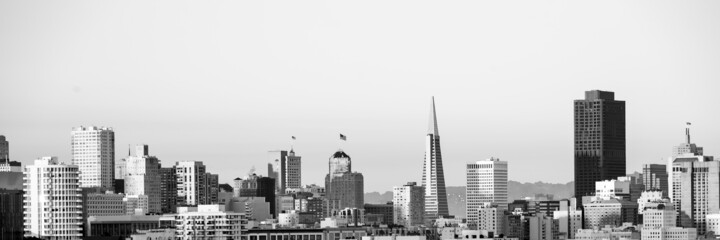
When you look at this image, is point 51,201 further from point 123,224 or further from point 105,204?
point 105,204

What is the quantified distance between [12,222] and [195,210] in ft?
52.6

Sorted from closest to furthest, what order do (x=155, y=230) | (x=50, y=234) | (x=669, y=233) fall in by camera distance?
(x=50, y=234) < (x=155, y=230) < (x=669, y=233)

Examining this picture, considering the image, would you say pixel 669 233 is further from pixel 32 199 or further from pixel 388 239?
pixel 32 199

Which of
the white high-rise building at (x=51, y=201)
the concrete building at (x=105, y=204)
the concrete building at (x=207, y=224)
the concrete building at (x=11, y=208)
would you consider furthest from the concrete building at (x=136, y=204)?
the white high-rise building at (x=51, y=201)

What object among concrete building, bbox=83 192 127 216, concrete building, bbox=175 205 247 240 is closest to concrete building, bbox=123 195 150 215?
concrete building, bbox=83 192 127 216

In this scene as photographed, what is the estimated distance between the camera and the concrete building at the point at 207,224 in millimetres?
149125

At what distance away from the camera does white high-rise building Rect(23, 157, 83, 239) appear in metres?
144

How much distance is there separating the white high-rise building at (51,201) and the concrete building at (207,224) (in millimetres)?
7702

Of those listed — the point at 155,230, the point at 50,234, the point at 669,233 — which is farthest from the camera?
the point at 669,233

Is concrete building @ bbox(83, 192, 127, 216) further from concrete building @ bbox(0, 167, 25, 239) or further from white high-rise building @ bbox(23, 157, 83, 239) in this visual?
white high-rise building @ bbox(23, 157, 83, 239)

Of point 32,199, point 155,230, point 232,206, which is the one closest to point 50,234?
point 32,199

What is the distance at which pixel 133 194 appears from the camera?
656 ft

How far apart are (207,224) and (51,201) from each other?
1157 centimetres

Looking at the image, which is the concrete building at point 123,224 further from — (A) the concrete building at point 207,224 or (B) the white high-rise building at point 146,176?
(B) the white high-rise building at point 146,176
